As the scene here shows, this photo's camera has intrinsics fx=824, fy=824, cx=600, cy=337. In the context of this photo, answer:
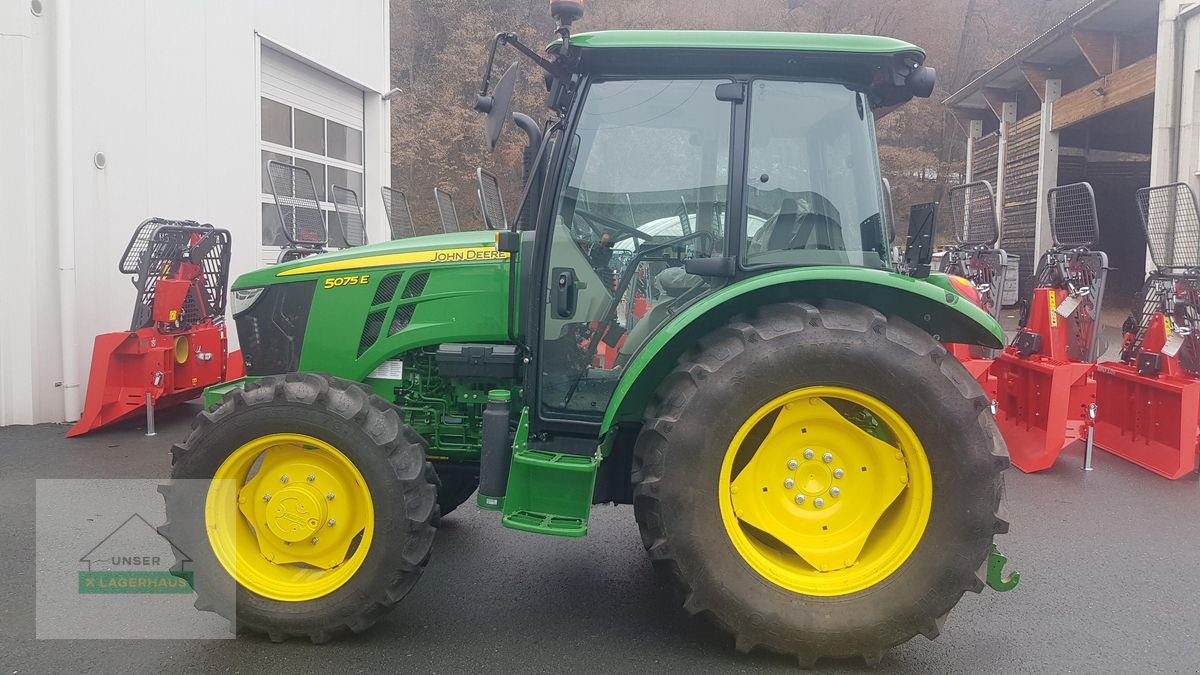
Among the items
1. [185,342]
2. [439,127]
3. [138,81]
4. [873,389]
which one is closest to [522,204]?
[873,389]

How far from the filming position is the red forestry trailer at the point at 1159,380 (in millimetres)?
5832

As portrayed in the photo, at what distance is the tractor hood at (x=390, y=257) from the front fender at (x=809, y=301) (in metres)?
0.83

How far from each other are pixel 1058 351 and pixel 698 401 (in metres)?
4.70

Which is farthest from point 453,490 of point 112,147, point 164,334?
point 112,147

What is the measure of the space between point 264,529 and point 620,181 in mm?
1892

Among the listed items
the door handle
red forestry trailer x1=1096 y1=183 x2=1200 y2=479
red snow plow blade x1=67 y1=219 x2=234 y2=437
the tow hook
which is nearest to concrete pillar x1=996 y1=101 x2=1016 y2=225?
red forestry trailer x1=1096 y1=183 x2=1200 y2=479

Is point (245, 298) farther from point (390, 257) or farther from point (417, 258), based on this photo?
point (417, 258)

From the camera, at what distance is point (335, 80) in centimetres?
1166

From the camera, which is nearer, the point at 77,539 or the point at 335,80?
the point at 77,539

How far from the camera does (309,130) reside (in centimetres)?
1114

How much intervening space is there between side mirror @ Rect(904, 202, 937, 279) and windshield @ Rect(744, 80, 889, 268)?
17 centimetres

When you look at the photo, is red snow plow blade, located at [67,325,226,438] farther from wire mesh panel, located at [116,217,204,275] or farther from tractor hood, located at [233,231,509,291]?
tractor hood, located at [233,231,509,291]

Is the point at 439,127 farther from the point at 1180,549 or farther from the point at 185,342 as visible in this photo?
the point at 1180,549

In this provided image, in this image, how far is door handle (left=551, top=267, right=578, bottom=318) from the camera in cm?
315
